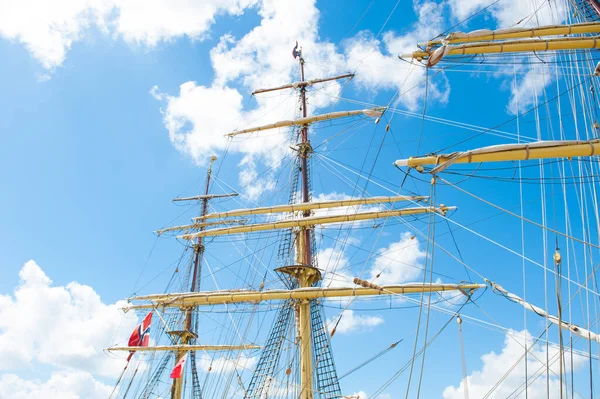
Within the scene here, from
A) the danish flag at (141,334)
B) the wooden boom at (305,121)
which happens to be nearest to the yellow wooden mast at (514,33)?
the wooden boom at (305,121)

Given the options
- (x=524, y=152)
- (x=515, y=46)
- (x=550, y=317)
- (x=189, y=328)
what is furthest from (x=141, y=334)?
(x=515, y=46)

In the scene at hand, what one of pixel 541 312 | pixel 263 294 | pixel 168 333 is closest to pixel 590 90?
pixel 541 312

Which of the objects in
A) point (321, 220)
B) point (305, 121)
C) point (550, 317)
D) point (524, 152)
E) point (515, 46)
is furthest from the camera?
point (305, 121)

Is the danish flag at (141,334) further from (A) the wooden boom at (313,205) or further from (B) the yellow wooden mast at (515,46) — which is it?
(B) the yellow wooden mast at (515,46)

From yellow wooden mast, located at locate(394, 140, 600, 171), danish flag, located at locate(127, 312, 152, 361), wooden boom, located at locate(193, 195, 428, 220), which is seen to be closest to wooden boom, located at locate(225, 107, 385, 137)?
wooden boom, located at locate(193, 195, 428, 220)

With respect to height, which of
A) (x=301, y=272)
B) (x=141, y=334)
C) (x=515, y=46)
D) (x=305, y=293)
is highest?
(x=515, y=46)

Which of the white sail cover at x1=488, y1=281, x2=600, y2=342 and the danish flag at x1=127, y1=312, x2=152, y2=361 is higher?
the danish flag at x1=127, y1=312, x2=152, y2=361

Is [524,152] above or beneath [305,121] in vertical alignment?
beneath

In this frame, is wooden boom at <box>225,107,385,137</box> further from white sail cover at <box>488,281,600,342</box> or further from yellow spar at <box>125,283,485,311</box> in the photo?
white sail cover at <box>488,281,600,342</box>

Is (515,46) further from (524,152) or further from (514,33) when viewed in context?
(524,152)

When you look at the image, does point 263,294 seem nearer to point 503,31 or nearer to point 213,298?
point 213,298

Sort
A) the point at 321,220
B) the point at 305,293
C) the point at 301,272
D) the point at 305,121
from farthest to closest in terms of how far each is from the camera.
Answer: the point at 305,121 → the point at 321,220 → the point at 301,272 → the point at 305,293

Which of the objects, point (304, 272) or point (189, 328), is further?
point (189, 328)

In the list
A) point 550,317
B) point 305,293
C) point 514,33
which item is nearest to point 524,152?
point 550,317
